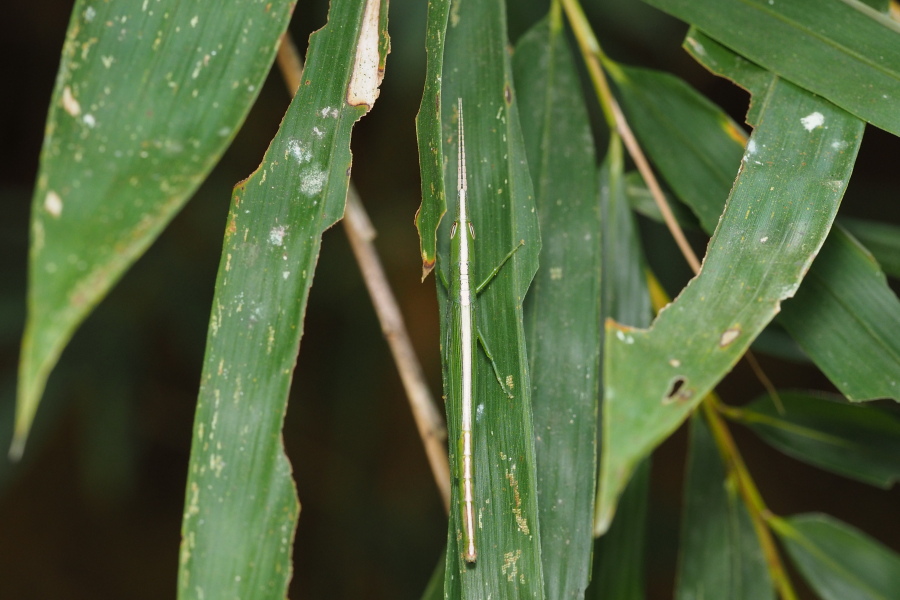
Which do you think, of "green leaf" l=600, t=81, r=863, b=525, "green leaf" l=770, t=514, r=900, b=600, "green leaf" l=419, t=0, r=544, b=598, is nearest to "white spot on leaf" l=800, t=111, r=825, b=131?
"green leaf" l=600, t=81, r=863, b=525

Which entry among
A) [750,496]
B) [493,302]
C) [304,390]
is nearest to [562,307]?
[493,302]

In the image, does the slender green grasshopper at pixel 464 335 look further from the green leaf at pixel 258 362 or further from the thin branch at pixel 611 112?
the thin branch at pixel 611 112

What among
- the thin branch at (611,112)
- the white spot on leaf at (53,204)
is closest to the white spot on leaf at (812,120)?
the thin branch at (611,112)

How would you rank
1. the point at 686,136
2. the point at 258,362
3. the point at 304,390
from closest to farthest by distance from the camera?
the point at 258,362 < the point at 686,136 < the point at 304,390

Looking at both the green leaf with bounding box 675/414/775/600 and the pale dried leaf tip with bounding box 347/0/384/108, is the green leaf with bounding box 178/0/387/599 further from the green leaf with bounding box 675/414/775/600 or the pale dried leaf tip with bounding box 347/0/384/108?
the green leaf with bounding box 675/414/775/600

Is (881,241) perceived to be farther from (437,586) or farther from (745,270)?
(437,586)

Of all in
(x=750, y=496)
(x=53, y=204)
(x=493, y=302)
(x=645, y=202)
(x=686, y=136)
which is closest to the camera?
(x=53, y=204)

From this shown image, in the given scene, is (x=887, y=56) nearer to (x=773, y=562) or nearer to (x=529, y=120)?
(x=529, y=120)
